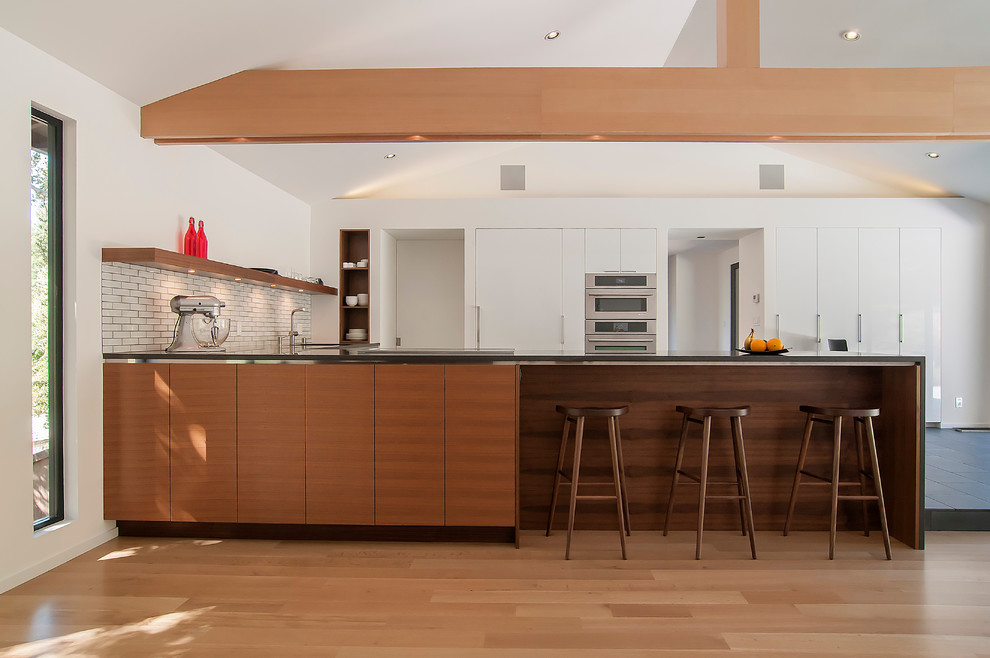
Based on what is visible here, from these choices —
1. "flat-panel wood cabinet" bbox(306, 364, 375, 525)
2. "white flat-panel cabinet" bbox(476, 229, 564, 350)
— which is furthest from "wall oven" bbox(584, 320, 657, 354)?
"flat-panel wood cabinet" bbox(306, 364, 375, 525)

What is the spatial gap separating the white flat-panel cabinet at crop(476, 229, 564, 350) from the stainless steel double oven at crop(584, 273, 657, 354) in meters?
0.33

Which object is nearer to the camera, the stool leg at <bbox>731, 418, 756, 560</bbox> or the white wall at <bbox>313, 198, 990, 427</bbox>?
the stool leg at <bbox>731, 418, 756, 560</bbox>

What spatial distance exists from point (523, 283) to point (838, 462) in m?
3.86

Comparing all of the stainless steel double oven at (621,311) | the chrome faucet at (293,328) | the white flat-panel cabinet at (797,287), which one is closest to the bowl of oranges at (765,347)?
the stainless steel double oven at (621,311)

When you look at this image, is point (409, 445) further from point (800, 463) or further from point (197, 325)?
point (800, 463)

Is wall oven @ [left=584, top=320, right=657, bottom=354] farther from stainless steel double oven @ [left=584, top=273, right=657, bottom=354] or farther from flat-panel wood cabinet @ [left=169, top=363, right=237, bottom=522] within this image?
flat-panel wood cabinet @ [left=169, top=363, right=237, bottom=522]

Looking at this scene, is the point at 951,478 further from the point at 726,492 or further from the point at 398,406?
the point at 398,406

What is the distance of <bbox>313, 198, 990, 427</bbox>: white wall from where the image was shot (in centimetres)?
629

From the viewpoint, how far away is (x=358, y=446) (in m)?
3.16

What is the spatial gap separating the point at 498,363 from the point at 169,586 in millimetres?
1745

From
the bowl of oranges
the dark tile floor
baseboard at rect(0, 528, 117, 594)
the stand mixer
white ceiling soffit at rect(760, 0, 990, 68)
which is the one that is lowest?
baseboard at rect(0, 528, 117, 594)

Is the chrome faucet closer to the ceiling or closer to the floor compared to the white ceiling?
closer to the floor

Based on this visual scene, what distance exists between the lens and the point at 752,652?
81.4 inches

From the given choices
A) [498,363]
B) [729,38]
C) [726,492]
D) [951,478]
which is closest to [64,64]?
[498,363]
